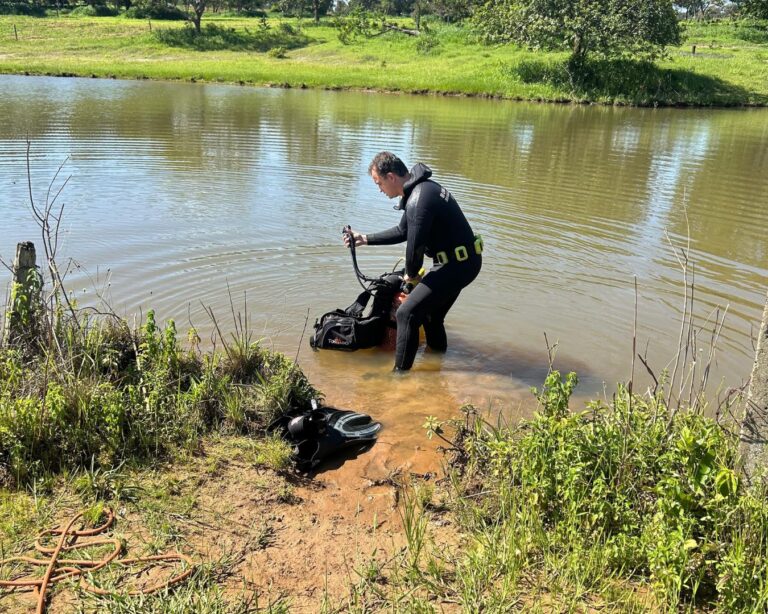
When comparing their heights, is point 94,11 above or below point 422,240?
above

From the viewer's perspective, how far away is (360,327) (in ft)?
21.1

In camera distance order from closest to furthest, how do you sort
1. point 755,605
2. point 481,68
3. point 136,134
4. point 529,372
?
point 755,605, point 529,372, point 136,134, point 481,68

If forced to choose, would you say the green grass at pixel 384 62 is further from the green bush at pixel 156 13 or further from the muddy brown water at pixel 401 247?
the muddy brown water at pixel 401 247

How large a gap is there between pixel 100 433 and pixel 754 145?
69.5 feet

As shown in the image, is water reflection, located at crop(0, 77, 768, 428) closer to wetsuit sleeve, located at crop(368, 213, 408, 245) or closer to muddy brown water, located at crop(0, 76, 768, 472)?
muddy brown water, located at crop(0, 76, 768, 472)

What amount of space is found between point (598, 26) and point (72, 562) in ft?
125

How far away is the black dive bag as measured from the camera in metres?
6.41

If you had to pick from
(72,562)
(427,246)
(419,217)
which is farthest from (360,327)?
(72,562)

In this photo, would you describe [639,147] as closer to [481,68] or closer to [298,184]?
[298,184]

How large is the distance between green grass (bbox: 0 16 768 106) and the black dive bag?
99.0 ft

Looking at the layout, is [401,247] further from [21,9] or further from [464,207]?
[21,9]

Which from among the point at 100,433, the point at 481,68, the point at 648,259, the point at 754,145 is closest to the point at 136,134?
the point at 648,259

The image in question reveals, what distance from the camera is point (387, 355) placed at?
6.53m

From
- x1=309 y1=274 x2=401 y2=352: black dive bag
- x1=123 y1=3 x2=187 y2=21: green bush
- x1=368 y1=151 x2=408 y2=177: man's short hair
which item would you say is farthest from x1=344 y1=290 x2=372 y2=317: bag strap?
x1=123 y1=3 x2=187 y2=21: green bush
